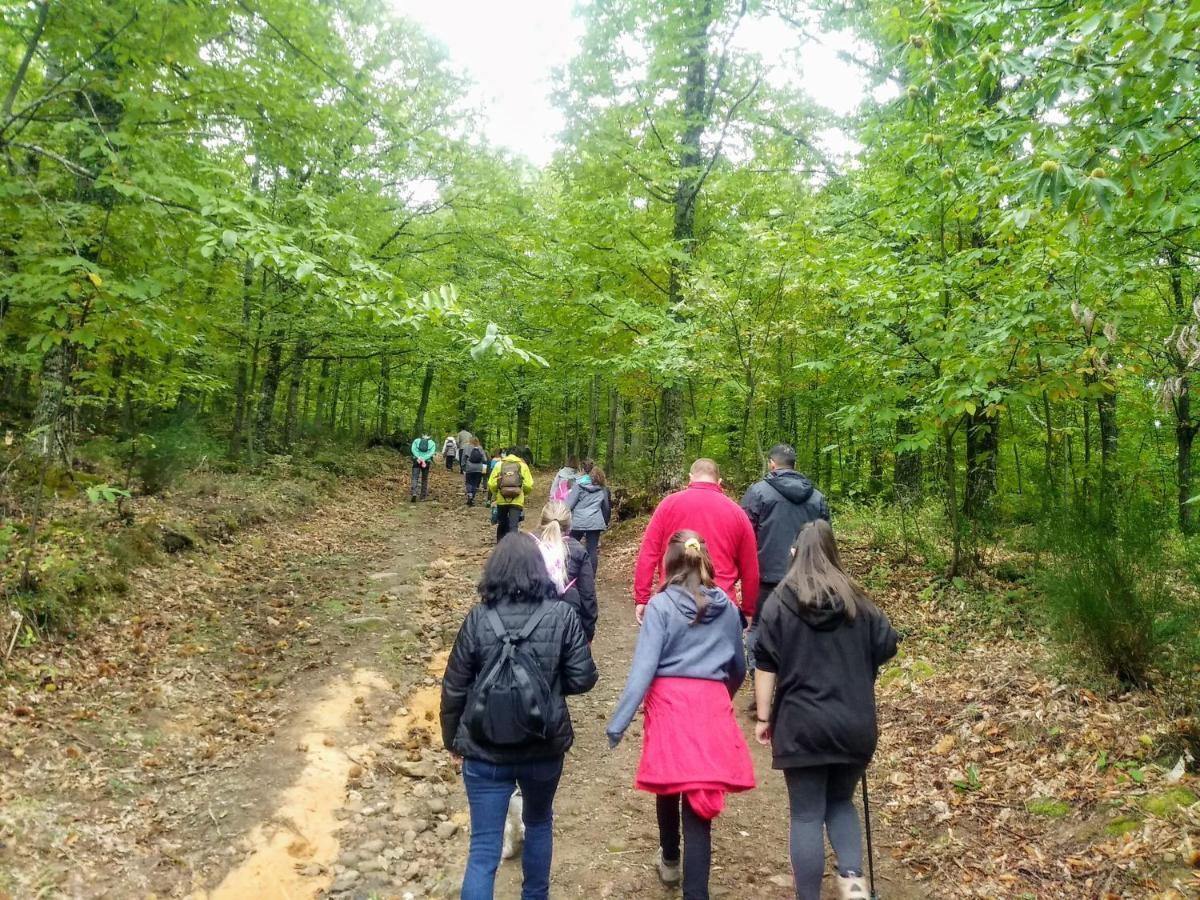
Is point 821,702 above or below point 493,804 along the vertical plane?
above

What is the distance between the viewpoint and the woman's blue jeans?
3385mm

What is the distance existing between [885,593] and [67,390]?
9131 millimetres

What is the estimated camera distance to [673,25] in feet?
39.8

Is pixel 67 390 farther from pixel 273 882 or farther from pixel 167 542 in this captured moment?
pixel 273 882

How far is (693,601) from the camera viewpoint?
3.69 meters

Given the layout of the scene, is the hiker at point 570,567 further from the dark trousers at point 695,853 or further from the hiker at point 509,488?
the hiker at point 509,488

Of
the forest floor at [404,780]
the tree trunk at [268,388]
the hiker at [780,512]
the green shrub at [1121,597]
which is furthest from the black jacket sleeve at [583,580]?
the tree trunk at [268,388]

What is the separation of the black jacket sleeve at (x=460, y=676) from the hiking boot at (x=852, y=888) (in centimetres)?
199

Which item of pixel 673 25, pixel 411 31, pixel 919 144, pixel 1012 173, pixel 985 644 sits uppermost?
pixel 673 25

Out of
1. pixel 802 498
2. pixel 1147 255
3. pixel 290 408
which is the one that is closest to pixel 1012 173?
pixel 1147 255

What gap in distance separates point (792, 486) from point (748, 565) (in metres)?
0.91

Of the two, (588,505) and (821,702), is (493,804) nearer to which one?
(821,702)

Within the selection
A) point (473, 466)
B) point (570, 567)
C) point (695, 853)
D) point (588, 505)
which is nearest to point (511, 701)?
point (695, 853)

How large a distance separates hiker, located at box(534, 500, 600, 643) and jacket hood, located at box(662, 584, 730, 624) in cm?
132
